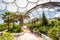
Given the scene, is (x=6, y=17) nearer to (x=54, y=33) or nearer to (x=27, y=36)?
(x=27, y=36)

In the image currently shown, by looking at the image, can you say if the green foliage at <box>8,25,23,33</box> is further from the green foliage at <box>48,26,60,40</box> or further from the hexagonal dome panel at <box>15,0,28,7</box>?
the green foliage at <box>48,26,60,40</box>

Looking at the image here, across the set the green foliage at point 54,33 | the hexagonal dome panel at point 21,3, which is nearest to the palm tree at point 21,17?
the hexagonal dome panel at point 21,3

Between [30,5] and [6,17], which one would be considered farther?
[30,5]

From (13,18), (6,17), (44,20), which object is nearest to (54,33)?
(44,20)

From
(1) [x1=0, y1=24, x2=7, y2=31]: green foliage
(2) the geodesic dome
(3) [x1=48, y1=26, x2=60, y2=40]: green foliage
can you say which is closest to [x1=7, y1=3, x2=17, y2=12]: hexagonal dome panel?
(2) the geodesic dome

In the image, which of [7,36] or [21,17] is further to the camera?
[21,17]

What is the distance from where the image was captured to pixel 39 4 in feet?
9.67

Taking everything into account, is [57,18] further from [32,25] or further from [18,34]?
[18,34]

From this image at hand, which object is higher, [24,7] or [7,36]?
[24,7]

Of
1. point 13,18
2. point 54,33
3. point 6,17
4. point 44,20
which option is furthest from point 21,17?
point 54,33

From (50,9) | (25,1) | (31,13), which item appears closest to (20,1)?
(25,1)

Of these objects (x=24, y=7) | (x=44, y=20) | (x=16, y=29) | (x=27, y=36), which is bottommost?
(x=27, y=36)

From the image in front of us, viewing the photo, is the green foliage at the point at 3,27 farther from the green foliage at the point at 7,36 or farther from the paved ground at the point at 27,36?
the paved ground at the point at 27,36

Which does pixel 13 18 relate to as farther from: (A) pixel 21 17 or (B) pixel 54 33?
(B) pixel 54 33
